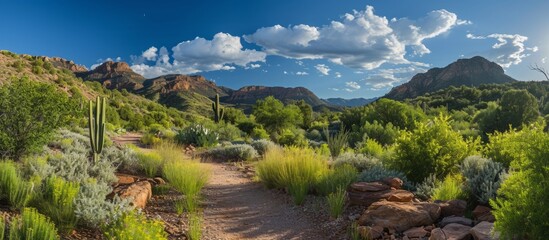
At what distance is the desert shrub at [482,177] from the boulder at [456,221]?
0.85 m

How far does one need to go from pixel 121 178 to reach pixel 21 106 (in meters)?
2.80

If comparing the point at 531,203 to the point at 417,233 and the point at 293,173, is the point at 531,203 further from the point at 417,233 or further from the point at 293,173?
the point at 293,173

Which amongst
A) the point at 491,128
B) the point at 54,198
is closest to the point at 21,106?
the point at 54,198

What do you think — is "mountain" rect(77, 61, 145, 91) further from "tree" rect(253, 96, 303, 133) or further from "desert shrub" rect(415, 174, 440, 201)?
"desert shrub" rect(415, 174, 440, 201)

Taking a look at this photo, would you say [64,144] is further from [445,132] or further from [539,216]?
[539,216]

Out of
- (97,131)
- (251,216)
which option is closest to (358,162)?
(251,216)

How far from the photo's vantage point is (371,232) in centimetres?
589

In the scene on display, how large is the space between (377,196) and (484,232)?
7.84 ft

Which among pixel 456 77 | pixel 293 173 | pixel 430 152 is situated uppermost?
pixel 456 77

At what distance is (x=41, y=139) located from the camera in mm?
9328

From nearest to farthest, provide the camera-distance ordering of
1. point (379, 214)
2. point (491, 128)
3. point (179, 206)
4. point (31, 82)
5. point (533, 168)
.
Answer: point (533, 168)
point (379, 214)
point (179, 206)
point (31, 82)
point (491, 128)

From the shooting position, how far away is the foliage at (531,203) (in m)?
4.22

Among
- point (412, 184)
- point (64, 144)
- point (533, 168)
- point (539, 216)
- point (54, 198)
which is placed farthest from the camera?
point (64, 144)

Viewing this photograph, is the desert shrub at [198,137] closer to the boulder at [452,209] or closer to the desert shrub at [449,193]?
the desert shrub at [449,193]
